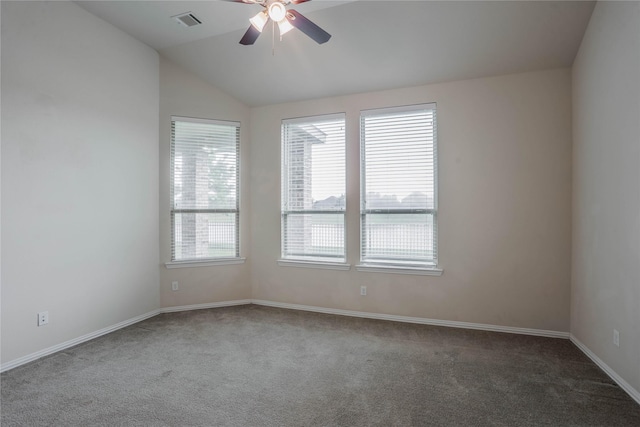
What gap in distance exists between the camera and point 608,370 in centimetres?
252

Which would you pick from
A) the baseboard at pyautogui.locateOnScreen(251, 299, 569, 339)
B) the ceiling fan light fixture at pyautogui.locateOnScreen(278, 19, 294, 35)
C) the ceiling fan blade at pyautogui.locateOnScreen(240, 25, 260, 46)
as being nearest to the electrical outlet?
the baseboard at pyautogui.locateOnScreen(251, 299, 569, 339)

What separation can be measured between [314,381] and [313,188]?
7.95ft

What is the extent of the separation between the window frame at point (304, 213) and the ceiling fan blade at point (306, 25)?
5.92 feet

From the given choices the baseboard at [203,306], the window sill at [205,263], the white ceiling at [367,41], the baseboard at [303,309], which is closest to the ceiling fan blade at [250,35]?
the white ceiling at [367,41]

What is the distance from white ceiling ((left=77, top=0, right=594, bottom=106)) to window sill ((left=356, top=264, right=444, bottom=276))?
2154 mm

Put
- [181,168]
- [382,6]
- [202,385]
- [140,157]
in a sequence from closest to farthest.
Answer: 1. [202,385]
2. [382,6]
3. [140,157]
4. [181,168]

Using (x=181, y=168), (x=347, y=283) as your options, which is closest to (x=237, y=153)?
(x=181, y=168)

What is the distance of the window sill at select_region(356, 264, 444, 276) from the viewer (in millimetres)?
3635

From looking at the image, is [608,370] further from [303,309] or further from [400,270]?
[303,309]

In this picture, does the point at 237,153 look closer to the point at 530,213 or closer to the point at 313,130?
the point at 313,130

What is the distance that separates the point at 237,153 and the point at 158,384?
2.93 metres

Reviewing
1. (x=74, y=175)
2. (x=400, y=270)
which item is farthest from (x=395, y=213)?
(x=74, y=175)

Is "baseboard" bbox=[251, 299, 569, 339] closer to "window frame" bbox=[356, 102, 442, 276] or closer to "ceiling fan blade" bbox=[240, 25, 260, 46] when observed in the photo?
"window frame" bbox=[356, 102, 442, 276]

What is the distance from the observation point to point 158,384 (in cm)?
239
